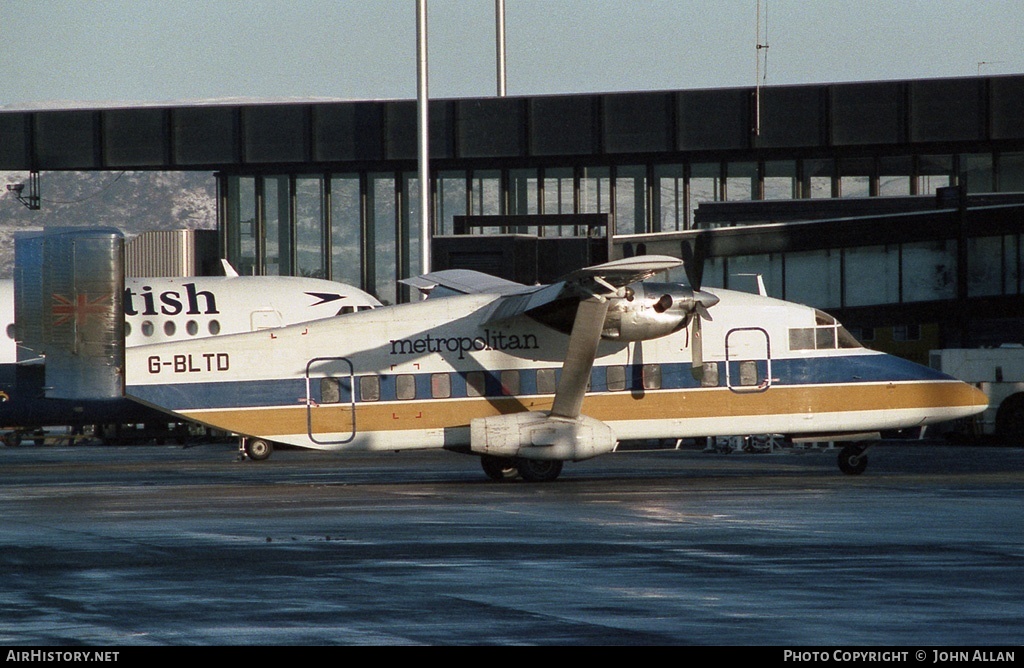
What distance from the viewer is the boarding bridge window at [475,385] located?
29.1 m

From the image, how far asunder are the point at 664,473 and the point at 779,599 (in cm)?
1955

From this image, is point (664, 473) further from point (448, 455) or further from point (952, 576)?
point (952, 576)

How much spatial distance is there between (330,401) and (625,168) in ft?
131

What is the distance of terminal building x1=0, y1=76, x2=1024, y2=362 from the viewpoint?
6075 cm

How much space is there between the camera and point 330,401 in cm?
2897

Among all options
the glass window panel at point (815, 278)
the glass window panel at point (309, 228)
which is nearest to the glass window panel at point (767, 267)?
the glass window panel at point (815, 278)

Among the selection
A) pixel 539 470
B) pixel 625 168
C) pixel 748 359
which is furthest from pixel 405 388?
pixel 625 168

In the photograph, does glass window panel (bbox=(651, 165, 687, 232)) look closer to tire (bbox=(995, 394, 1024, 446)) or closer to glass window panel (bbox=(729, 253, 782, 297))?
glass window panel (bbox=(729, 253, 782, 297))

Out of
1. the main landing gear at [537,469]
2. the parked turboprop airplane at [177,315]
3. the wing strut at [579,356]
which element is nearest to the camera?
the wing strut at [579,356]

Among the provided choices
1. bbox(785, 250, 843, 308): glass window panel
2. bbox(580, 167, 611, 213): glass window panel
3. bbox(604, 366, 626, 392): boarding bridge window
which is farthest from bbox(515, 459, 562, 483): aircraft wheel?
bbox(580, 167, 611, 213): glass window panel

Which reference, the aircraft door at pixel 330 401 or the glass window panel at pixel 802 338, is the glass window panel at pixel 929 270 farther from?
the aircraft door at pixel 330 401

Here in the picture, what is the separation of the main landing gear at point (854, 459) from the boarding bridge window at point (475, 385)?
784cm

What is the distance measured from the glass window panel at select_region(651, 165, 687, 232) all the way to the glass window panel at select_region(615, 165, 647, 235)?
0.52 metres

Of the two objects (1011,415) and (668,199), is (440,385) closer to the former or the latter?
(1011,415)
